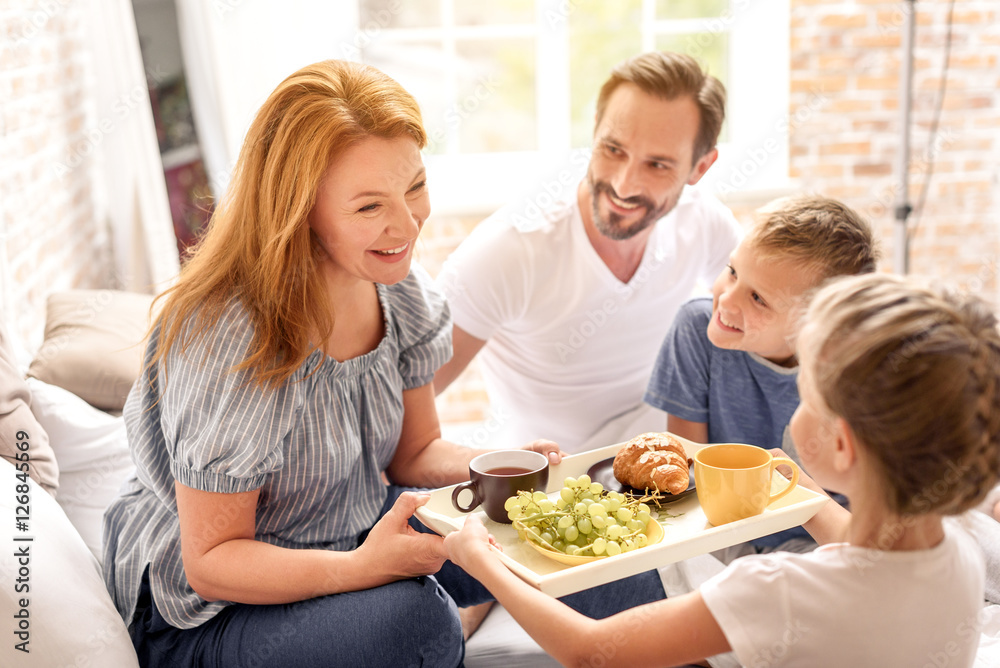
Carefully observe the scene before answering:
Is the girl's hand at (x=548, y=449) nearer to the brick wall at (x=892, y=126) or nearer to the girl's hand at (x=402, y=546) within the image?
the girl's hand at (x=402, y=546)

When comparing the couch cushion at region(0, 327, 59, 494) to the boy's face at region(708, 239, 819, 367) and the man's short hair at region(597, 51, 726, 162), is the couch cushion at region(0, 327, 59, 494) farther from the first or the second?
the man's short hair at region(597, 51, 726, 162)

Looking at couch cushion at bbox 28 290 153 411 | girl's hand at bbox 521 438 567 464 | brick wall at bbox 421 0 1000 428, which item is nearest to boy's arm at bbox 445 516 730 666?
girl's hand at bbox 521 438 567 464

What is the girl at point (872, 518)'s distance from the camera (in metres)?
0.90

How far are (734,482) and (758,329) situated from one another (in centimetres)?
47

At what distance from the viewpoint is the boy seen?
59.9 inches

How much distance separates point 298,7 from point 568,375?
183 centimetres

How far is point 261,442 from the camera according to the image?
1266 mm

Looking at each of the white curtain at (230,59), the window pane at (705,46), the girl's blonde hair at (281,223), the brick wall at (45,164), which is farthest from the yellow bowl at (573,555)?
the window pane at (705,46)

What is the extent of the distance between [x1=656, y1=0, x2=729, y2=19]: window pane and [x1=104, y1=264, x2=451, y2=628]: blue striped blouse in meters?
2.55

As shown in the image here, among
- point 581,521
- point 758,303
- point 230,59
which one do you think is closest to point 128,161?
point 230,59

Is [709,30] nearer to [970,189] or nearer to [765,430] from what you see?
[970,189]

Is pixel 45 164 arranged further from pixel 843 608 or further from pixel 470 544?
pixel 843 608

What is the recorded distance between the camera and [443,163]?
3.70 m

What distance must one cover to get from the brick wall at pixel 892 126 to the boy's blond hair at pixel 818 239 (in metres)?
2.04
